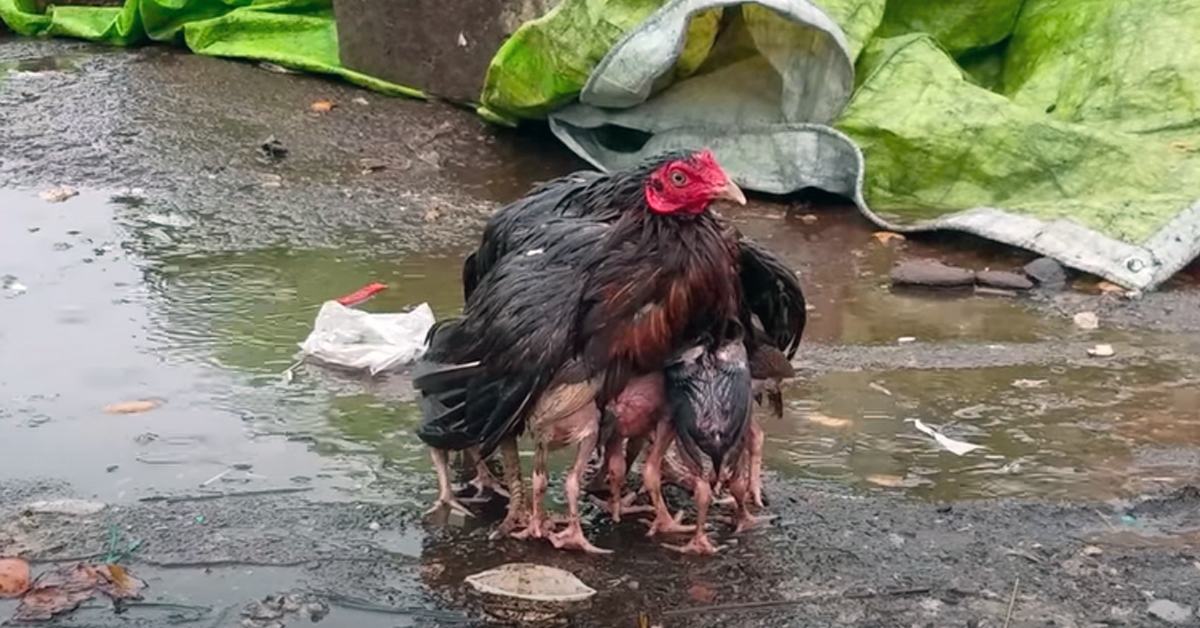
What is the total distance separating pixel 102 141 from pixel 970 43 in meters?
4.10

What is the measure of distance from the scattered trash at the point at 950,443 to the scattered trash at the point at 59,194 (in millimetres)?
3928

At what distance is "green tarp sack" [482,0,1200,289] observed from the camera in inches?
267

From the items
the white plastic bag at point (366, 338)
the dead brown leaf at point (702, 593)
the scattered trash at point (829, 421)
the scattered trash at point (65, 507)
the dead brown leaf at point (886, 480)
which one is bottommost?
the scattered trash at point (65, 507)

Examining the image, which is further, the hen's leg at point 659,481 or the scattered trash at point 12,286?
the scattered trash at point 12,286

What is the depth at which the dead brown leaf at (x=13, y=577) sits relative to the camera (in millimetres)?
3877

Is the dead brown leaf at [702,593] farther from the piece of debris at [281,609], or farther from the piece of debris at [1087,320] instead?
the piece of debris at [1087,320]

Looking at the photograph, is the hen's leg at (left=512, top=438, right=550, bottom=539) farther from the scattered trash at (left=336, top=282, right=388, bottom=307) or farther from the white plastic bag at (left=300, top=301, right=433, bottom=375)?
the scattered trash at (left=336, top=282, right=388, bottom=307)

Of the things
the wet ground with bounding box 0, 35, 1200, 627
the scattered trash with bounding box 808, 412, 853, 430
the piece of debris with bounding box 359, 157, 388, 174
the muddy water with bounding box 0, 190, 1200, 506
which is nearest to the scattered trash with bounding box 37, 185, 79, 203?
the wet ground with bounding box 0, 35, 1200, 627

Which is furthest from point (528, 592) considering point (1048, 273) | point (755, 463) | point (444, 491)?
point (1048, 273)

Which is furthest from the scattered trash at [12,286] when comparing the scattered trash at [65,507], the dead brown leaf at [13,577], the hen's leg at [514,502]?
the hen's leg at [514,502]

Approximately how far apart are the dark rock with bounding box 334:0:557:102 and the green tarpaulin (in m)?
0.49

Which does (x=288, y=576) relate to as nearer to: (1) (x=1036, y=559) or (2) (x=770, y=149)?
(1) (x=1036, y=559)

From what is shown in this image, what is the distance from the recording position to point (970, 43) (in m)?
7.91

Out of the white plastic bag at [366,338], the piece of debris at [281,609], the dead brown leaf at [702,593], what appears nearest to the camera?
the piece of debris at [281,609]
